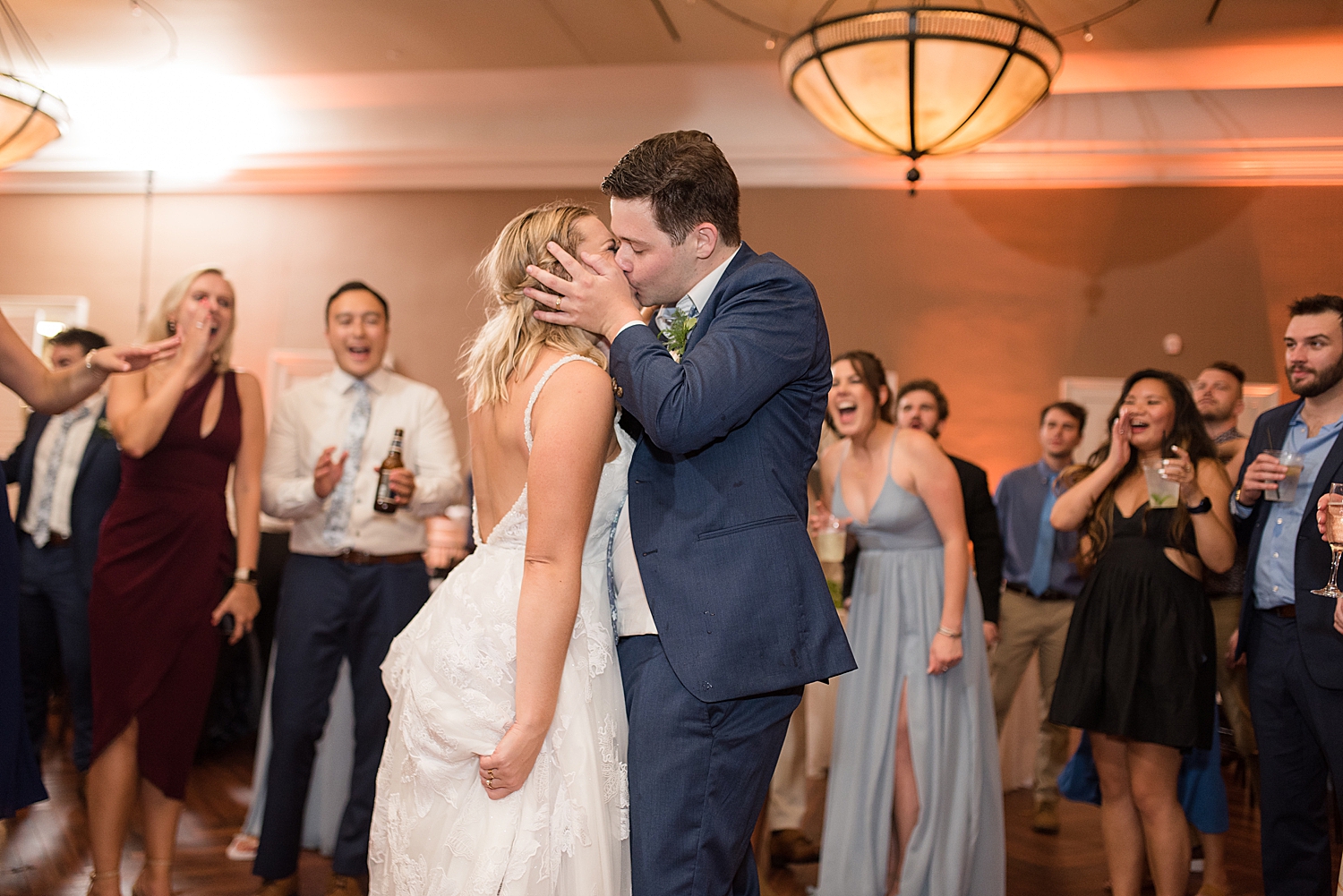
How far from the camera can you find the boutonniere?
72.8 inches

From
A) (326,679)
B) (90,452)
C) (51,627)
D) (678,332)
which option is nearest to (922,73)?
(678,332)

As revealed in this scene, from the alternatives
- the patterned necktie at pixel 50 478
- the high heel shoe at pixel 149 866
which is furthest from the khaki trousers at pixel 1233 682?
the patterned necktie at pixel 50 478

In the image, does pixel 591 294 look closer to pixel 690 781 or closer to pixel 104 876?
pixel 690 781

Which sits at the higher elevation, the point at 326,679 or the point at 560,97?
the point at 560,97

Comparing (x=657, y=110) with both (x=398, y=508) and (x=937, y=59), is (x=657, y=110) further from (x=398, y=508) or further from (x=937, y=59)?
(x=398, y=508)

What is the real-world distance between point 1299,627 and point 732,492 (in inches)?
81.9

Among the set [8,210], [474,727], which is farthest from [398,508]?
[8,210]

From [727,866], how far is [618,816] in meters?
0.20

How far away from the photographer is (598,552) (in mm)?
1893

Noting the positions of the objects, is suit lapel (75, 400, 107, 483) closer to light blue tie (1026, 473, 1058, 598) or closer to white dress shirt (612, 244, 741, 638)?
white dress shirt (612, 244, 741, 638)

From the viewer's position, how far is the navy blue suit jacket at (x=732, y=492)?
5.32 feet

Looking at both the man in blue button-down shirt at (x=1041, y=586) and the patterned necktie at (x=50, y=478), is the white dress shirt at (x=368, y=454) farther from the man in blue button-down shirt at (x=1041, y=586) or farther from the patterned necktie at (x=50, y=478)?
the man in blue button-down shirt at (x=1041, y=586)

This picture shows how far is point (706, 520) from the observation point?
1.71 meters

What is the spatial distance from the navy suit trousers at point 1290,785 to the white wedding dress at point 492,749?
2194 mm
